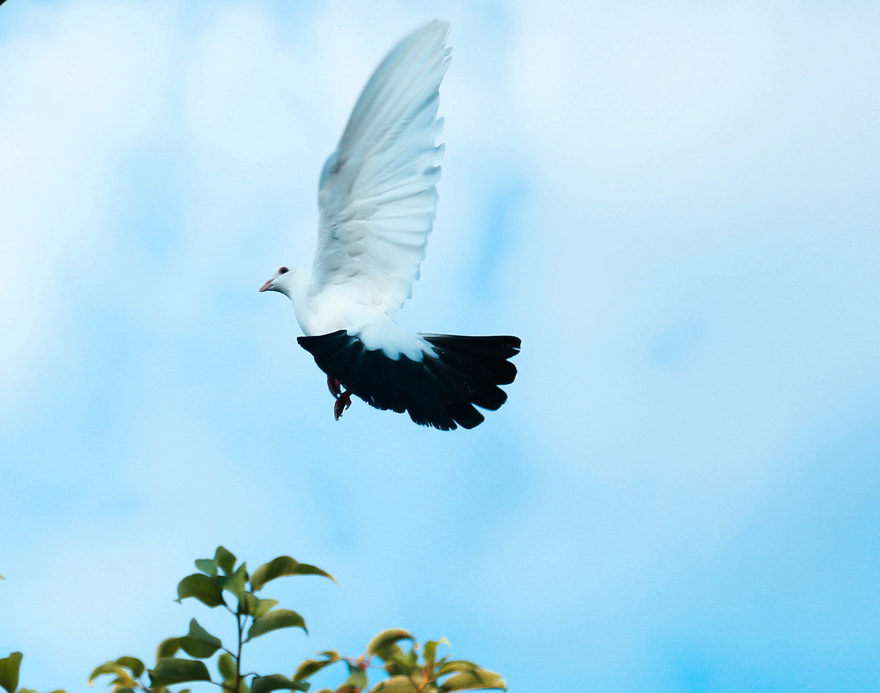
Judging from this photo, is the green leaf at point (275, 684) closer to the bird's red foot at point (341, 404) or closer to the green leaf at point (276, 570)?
the green leaf at point (276, 570)

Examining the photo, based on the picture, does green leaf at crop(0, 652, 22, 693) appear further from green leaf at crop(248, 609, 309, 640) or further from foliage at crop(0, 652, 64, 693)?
green leaf at crop(248, 609, 309, 640)

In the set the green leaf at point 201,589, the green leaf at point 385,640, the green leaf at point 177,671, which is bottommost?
the green leaf at point 177,671

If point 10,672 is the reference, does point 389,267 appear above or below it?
above

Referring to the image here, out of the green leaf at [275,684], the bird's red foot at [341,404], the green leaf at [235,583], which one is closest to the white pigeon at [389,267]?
the bird's red foot at [341,404]

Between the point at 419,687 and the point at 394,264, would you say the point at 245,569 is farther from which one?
the point at 394,264

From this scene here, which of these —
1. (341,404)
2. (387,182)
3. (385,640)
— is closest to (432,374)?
(341,404)

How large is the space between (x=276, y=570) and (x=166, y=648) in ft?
1.18

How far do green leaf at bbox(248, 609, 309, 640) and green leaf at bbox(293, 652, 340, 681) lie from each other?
110mm

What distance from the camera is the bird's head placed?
7.36m

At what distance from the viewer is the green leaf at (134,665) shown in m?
2.39

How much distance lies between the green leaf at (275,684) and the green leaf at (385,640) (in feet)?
0.74

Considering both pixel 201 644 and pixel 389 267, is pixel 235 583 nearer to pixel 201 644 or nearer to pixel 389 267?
pixel 201 644

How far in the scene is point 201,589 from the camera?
2.34m

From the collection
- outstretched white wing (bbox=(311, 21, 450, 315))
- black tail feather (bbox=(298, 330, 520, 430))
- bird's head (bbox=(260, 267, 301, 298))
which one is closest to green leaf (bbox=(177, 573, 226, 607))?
black tail feather (bbox=(298, 330, 520, 430))
